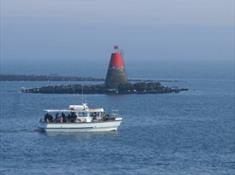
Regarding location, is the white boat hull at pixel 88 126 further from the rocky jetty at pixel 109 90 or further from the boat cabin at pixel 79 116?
the rocky jetty at pixel 109 90

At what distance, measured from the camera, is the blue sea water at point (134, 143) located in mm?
36375

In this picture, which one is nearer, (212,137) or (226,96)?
(212,137)

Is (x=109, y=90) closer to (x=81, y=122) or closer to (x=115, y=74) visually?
(x=115, y=74)

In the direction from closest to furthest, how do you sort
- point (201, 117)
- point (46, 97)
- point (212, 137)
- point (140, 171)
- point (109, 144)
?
point (140, 171)
point (109, 144)
point (212, 137)
point (201, 117)
point (46, 97)

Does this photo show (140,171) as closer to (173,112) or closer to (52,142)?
(52,142)

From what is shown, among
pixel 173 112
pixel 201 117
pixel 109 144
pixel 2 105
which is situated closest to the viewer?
pixel 109 144

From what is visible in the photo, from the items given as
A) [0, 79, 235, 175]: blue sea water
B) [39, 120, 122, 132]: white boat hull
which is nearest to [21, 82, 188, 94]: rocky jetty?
[0, 79, 235, 175]: blue sea water

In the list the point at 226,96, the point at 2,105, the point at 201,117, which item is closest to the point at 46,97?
the point at 2,105

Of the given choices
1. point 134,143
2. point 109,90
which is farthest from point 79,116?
point 109,90

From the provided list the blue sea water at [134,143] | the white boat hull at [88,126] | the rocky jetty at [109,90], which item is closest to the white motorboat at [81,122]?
the white boat hull at [88,126]

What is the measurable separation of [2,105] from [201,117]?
18.8 m

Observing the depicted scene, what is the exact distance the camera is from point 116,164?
37.2 metres

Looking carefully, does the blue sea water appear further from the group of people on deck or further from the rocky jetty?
the rocky jetty

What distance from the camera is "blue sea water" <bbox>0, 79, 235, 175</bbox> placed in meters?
36.4
